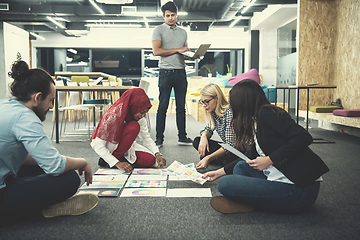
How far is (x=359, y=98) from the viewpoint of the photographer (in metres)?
3.91

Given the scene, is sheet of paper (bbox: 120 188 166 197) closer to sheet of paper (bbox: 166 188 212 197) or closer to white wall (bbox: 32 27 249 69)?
sheet of paper (bbox: 166 188 212 197)

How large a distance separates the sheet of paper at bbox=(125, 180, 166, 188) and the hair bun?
35.5 inches

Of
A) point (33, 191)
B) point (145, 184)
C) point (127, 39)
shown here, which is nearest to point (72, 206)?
point (33, 191)

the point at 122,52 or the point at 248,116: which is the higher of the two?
the point at 122,52

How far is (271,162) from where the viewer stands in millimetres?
1228

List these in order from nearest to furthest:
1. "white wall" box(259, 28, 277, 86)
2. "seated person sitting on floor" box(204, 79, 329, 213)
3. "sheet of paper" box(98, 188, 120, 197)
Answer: "seated person sitting on floor" box(204, 79, 329, 213)
"sheet of paper" box(98, 188, 120, 197)
"white wall" box(259, 28, 277, 86)

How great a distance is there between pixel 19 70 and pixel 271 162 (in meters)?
1.11

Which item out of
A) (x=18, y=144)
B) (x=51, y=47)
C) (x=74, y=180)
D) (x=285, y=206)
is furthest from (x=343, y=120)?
(x=51, y=47)

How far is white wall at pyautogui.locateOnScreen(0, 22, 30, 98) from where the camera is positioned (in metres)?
8.65

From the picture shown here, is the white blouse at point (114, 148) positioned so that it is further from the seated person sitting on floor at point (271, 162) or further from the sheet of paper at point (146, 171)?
the seated person sitting on floor at point (271, 162)

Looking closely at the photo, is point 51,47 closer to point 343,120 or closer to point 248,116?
point 343,120

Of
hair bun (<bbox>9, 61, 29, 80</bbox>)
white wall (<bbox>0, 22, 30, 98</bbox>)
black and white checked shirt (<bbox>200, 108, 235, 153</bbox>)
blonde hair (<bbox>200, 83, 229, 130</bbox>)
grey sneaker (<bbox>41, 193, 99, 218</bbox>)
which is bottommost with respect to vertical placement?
grey sneaker (<bbox>41, 193, 99, 218</bbox>)

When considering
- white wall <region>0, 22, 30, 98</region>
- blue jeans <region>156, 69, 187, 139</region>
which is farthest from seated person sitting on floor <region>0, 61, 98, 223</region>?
white wall <region>0, 22, 30, 98</region>

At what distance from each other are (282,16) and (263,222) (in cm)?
712
